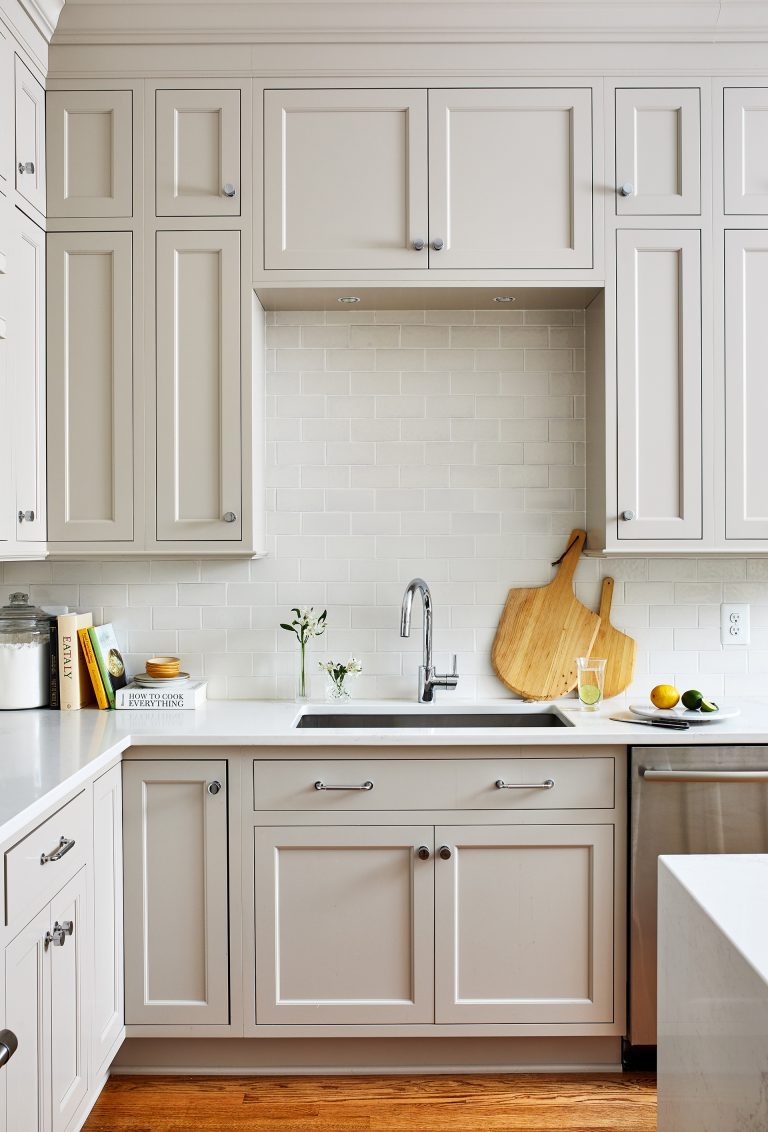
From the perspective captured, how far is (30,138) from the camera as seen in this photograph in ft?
7.73

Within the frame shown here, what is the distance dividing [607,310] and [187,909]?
6.60 feet

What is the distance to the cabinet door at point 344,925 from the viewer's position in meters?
2.26

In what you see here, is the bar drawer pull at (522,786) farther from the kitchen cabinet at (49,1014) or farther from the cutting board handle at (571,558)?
the kitchen cabinet at (49,1014)

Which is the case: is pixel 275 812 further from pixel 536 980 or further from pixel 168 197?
pixel 168 197

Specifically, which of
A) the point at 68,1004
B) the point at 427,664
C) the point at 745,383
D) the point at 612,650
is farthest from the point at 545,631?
the point at 68,1004

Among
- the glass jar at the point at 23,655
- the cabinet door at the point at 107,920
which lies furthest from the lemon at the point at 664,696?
the glass jar at the point at 23,655

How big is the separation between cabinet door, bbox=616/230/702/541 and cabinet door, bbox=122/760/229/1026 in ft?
4.58

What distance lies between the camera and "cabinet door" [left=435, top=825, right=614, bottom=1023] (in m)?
2.27

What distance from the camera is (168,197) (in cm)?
245

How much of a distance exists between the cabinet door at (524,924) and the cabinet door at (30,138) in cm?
205

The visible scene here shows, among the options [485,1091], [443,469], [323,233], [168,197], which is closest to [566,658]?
[443,469]

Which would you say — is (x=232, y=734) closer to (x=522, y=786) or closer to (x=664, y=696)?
(x=522, y=786)

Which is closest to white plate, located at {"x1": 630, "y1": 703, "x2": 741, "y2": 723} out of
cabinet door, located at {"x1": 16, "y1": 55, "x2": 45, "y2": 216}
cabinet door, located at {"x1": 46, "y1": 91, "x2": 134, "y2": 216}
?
cabinet door, located at {"x1": 46, "y1": 91, "x2": 134, "y2": 216}

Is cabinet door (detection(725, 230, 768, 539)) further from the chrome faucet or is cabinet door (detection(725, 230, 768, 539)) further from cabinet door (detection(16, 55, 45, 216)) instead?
cabinet door (detection(16, 55, 45, 216))
